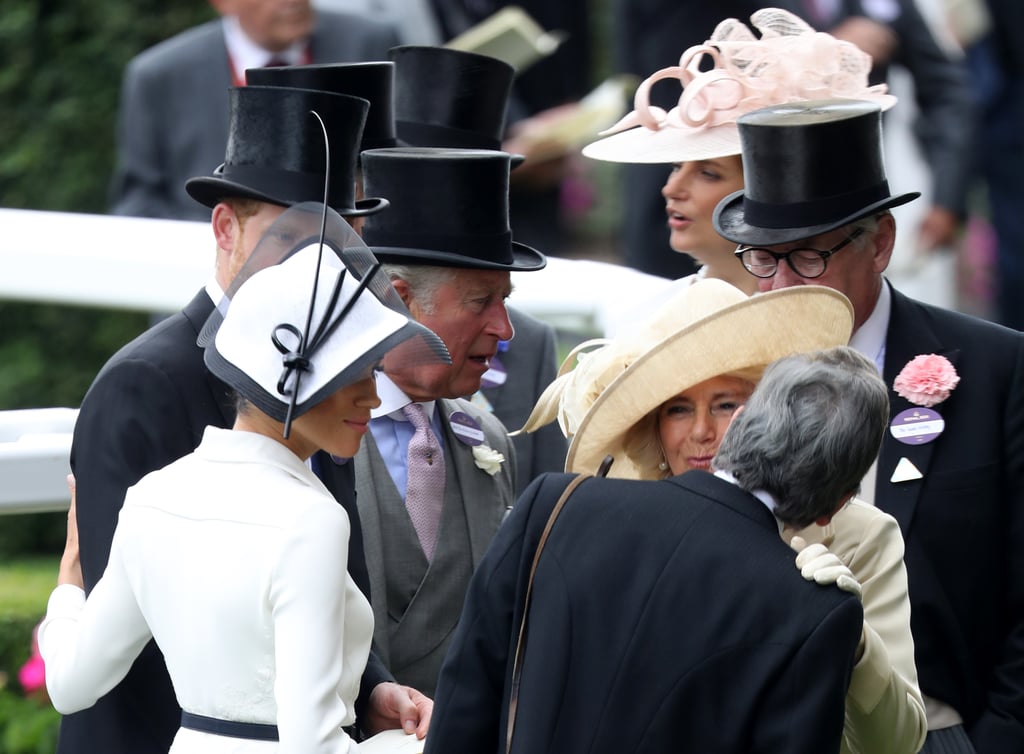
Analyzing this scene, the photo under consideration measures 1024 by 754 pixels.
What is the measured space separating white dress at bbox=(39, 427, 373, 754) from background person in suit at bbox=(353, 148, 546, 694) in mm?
718

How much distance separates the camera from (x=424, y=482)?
150 inches

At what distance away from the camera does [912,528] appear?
3639 mm

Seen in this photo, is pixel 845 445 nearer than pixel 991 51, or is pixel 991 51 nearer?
pixel 845 445

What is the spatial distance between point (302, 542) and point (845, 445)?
867 mm

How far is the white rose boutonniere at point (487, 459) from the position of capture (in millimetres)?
3916

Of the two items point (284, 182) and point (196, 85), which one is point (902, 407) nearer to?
point (284, 182)

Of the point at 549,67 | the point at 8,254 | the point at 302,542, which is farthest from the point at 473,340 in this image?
→ the point at 549,67

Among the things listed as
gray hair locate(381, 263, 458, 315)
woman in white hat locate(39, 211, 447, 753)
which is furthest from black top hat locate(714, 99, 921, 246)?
woman in white hat locate(39, 211, 447, 753)

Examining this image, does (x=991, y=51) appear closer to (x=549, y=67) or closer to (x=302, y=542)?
(x=549, y=67)

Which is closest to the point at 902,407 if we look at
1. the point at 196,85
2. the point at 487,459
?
the point at 487,459

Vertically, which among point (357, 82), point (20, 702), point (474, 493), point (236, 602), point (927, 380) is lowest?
point (20, 702)

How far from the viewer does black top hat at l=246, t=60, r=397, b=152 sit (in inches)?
164

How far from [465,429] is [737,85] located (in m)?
1.09

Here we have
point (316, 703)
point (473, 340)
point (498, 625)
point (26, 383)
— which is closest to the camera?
point (316, 703)
